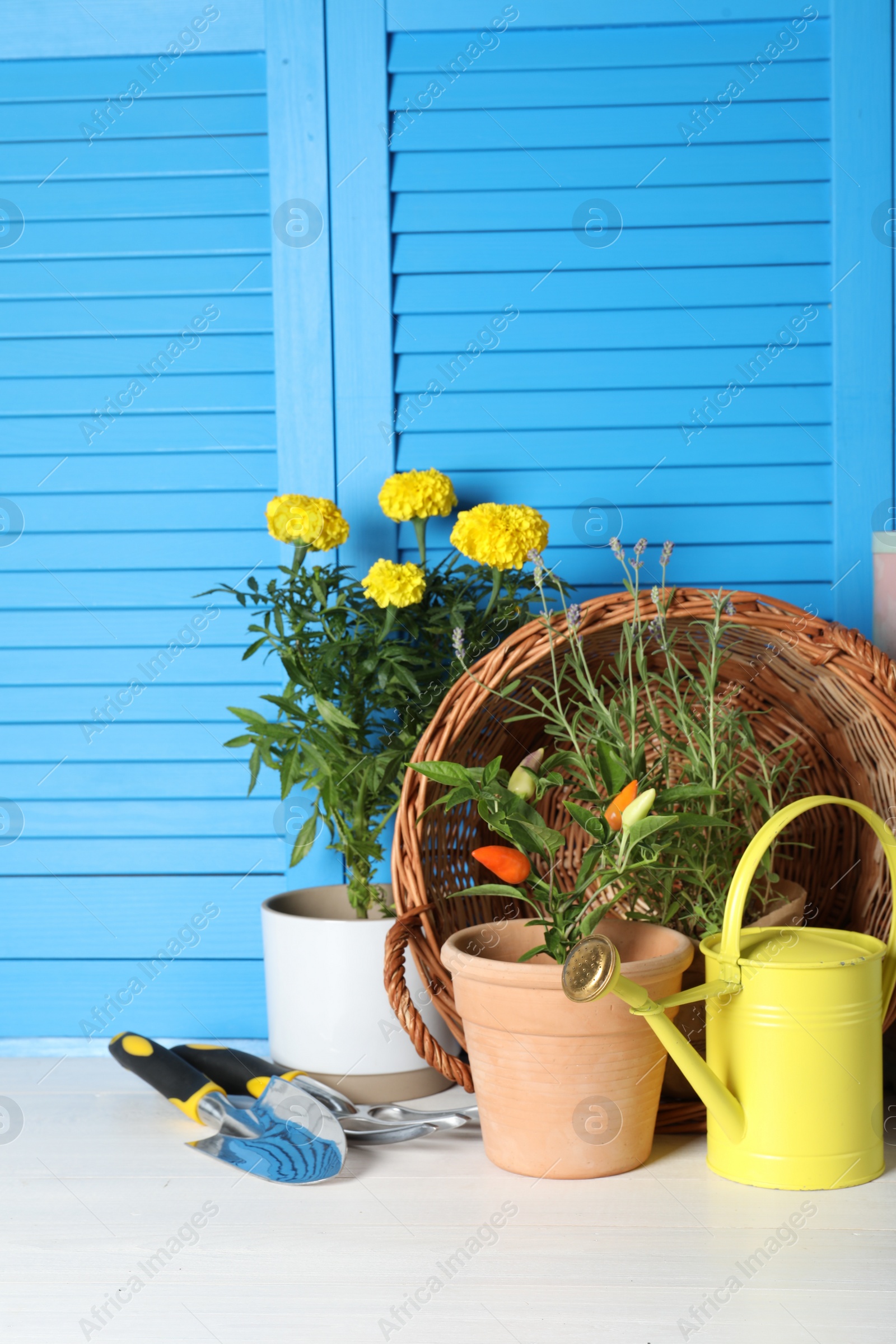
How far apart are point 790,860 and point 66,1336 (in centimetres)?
74

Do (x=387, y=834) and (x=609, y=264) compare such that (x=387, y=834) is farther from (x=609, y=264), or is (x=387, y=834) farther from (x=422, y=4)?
(x=422, y=4)

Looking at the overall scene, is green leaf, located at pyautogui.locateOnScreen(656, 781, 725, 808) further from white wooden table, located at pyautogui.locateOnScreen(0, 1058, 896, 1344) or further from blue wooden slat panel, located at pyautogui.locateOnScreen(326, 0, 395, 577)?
blue wooden slat panel, located at pyautogui.locateOnScreen(326, 0, 395, 577)

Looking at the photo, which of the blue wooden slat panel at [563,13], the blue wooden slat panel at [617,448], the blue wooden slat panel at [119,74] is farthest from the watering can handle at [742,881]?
the blue wooden slat panel at [119,74]

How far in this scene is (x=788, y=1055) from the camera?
32.3 inches

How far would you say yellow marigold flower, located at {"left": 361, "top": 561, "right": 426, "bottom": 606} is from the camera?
41.3 inches

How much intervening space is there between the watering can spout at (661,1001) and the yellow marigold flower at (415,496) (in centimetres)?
51

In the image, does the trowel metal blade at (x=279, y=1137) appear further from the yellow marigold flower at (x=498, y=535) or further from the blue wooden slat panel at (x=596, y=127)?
the blue wooden slat panel at (x=596, y=127)

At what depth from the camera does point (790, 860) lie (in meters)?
1.10

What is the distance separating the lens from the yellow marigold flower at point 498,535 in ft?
3.45

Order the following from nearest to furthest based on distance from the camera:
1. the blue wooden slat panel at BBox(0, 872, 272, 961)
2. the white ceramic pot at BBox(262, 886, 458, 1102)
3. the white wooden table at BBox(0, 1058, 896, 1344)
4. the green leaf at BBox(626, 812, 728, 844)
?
the white wooden table at BBox(0, 1058, 896, 1344), the green leaf at BBox(626, 812, 728, 844), the white ceramic pot at BBox(262, 886, 458, 1102), the blue wooden slat panel at BBox(0, 872, 272, 961)

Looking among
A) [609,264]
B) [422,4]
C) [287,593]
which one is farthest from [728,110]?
[287,593]

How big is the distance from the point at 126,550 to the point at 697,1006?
769 mm

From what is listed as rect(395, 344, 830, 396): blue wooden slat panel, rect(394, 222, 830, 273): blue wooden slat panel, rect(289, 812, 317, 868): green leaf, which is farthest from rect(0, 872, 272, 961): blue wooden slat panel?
rect(394, 222, 830, 273): blue wooden slat panel

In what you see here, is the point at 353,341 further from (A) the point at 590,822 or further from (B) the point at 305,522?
(A) the point at 590,822
